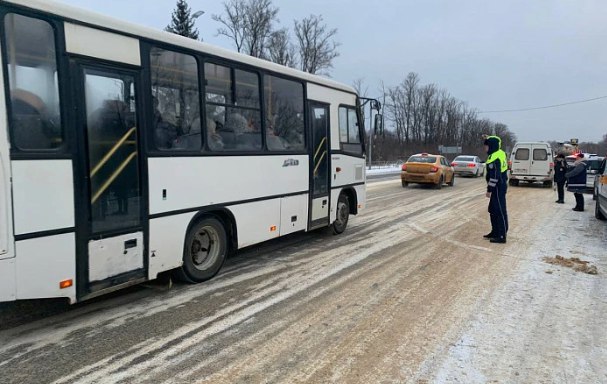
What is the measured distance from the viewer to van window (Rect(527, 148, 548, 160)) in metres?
22.3

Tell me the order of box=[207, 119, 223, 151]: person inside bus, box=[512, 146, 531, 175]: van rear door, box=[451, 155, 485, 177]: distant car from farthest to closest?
box=[451, 155, 485, 177]: distant car < box=[512, 146, 531, 175]: van rear door < box=[207, 119, 223, 151]: person inside bus

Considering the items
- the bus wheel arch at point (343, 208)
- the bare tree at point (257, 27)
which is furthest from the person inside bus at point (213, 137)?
the bare tree at point (257, 27)

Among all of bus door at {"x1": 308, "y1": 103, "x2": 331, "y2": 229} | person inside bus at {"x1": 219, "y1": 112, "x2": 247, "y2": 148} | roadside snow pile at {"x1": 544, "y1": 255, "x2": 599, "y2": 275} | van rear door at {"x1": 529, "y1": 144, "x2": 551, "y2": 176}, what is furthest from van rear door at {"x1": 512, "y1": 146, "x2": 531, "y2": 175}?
person inside bus at {"x1": 219, "y1": 112, "x2": 247, "y2": 148}

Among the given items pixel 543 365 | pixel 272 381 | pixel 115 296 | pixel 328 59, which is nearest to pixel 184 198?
pixel 115 296

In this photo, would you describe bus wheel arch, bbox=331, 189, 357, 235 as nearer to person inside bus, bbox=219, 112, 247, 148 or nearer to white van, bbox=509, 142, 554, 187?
person inside bus, bbox=219, 112, 247, 148

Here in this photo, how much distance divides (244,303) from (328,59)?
175 feet

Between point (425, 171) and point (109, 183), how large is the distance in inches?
722

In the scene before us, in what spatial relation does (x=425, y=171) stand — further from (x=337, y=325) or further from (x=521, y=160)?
(x=337, y=325)

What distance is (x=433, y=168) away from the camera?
837 inches

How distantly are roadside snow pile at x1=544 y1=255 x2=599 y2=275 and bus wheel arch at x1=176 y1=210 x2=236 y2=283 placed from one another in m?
5.21

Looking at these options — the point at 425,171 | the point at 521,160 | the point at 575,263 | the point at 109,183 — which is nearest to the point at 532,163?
the point at 521,160

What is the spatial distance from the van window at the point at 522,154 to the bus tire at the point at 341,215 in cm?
1632

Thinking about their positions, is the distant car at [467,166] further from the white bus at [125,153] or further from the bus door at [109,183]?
the bus door at [109,183]

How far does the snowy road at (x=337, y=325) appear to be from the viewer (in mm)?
3745
